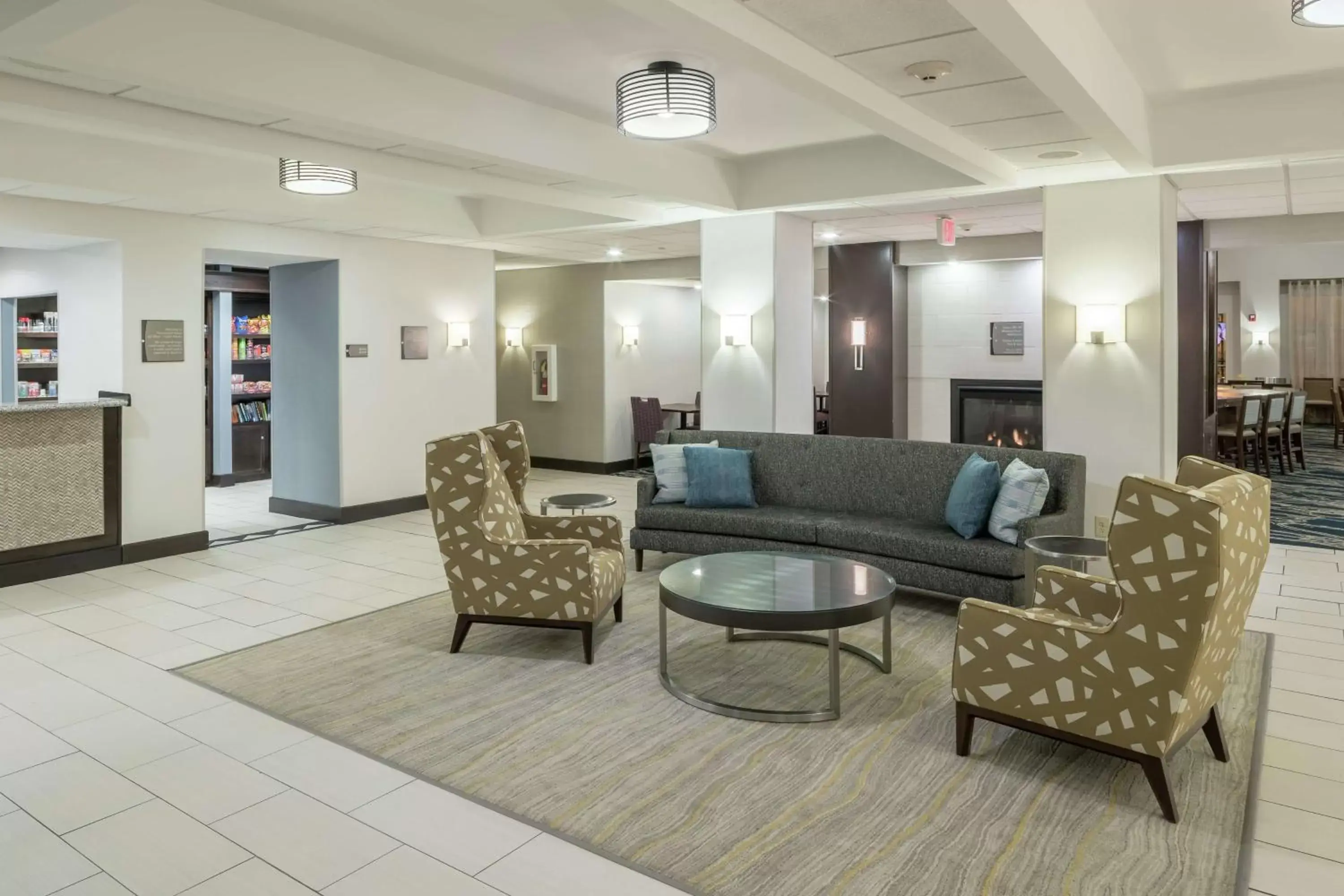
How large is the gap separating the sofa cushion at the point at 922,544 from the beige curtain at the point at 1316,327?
14.7m

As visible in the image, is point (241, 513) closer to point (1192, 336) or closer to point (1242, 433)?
point (1192, 336)

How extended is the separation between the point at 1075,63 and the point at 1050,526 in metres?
2.35

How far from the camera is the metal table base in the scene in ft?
12.2

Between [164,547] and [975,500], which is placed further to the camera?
[164,547]

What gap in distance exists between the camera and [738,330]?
24.5 ft

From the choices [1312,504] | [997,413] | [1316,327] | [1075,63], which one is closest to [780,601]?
[1075,63]

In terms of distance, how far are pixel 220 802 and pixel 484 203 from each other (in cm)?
651

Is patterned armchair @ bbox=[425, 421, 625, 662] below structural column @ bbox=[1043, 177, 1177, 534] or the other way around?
below

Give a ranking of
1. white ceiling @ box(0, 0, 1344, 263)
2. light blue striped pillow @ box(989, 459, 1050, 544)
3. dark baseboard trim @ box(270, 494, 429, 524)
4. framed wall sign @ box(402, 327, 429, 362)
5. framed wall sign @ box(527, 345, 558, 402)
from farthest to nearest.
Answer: framed wall sign @ box(527, 345, 558, 402), framed wall sign @ box(402, 327, 429, 362), dark baseboard trim @ box(270, 494, 429, 524), light blue striped pillow @ box(989, 459, 1050, 544), white ceiling @ box(0, 0, 1344, 263)

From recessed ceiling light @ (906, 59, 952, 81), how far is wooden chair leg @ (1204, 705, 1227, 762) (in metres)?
2.79

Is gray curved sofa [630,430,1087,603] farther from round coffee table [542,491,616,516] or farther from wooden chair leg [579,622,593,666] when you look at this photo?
wooden chair leg [579,622,593,666]

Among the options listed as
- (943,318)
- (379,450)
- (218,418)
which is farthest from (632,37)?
(218,418)

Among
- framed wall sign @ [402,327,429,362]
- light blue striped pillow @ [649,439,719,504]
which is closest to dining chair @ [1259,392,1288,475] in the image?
light blue striped pillow @ [649,439,719,504]

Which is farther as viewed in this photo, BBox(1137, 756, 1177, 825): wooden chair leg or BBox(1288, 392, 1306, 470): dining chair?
BBox(1288, 392, 1306, 470): dining chair
